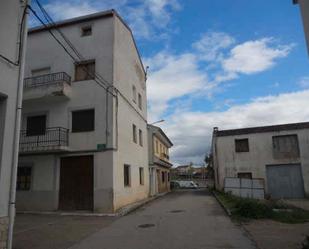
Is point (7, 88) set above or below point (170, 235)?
above

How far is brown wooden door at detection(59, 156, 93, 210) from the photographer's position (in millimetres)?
14945

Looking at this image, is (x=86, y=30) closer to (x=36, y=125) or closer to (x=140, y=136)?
(x=36, y=125)

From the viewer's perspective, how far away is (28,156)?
16.3 metres

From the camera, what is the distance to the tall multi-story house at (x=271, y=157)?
25.4 metres

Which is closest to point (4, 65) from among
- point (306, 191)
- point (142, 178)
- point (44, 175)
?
point (44, 175)

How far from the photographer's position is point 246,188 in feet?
73.9

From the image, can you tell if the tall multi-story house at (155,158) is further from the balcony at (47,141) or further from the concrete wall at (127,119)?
the balcony at (47,141)

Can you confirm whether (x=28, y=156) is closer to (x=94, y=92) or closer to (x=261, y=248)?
(x=94, y=92)

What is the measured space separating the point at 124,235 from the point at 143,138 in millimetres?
14017

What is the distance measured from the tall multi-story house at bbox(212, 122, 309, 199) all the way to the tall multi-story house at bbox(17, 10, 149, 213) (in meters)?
12.4

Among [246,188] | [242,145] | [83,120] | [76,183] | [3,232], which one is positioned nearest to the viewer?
[3,232]

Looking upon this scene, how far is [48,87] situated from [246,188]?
15.8 metres

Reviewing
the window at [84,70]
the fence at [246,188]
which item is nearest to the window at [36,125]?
the window at [84,70]

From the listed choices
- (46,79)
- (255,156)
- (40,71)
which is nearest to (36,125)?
(46,79)
